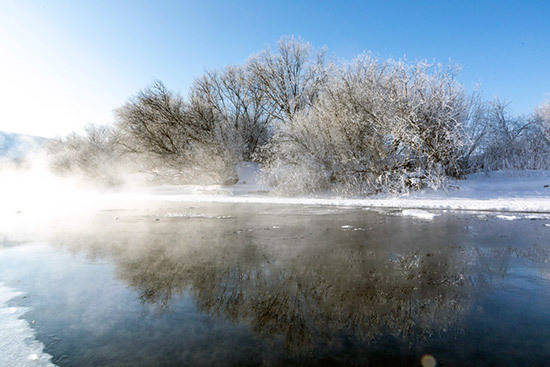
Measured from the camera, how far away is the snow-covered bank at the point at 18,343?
2961mm

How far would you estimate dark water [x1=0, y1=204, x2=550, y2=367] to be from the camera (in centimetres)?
304

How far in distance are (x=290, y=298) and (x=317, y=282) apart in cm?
76

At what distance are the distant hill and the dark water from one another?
15254cm

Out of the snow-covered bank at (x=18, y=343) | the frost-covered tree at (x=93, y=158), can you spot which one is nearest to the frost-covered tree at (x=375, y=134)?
the snow-covered bank at (x=18, y=343)

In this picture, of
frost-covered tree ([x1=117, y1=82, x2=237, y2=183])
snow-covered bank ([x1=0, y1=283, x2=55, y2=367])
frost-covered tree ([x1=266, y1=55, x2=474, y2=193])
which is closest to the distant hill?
frost-covered tree ([x1=117, y1=82, x2=237, y2=183])

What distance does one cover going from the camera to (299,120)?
22891 mm

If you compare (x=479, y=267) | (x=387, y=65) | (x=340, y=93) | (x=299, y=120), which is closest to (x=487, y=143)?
(x=387, y=65)

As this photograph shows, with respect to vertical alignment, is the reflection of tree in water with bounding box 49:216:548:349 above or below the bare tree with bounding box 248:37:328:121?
below

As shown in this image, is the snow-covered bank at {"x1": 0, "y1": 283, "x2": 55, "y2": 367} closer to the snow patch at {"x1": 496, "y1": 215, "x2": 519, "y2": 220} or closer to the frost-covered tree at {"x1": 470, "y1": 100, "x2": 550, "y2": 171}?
the snow patch at {"x1": 496, "y1": 215, "x2": 519, "y2": 220}

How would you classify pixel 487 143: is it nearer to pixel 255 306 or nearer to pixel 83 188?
pixel 255 306

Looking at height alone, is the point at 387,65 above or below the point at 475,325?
above

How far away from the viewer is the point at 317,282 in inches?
196

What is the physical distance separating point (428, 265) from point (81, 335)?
16.6 ft

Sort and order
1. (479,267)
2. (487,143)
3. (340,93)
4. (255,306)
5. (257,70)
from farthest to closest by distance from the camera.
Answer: (257,70) → (487,143) → (340,93) → (479,267) → (255,306)
